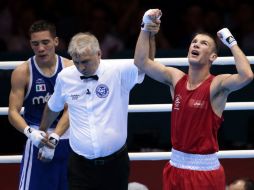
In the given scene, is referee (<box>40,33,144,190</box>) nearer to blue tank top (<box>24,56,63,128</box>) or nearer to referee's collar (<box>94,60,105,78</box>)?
referee's collar (<box>94,60,105,78</box>)

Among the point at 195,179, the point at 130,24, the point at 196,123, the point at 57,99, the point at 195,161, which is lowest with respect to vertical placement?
the point at 195,179

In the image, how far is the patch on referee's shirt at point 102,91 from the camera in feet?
17.7

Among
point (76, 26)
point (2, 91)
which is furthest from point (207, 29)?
point (2, 91)

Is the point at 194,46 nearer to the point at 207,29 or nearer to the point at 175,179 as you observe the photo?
the point at 175,179

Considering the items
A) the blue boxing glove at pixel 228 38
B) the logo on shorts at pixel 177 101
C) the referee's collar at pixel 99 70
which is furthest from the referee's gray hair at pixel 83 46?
the blue boxing glove at pixel 228 38

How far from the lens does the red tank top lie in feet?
17.3

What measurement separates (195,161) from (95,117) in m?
0.65

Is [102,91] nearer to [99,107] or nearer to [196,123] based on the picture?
[99,107]

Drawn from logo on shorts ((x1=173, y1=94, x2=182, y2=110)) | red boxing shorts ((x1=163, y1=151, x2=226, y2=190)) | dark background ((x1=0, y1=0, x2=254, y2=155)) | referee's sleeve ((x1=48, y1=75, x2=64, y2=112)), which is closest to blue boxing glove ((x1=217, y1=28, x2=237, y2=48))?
logo on shorts ((x1=173, y1=94, x2=182, y2=110))

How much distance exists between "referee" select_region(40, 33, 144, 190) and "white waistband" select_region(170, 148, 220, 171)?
1.10 feet

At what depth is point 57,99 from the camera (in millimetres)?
5617

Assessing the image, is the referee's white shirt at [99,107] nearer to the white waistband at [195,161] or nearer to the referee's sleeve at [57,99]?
the referee's sleeve at [57,99]

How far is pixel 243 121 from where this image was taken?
748cm

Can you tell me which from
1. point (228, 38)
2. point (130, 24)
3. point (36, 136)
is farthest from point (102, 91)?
point (130, 24)
